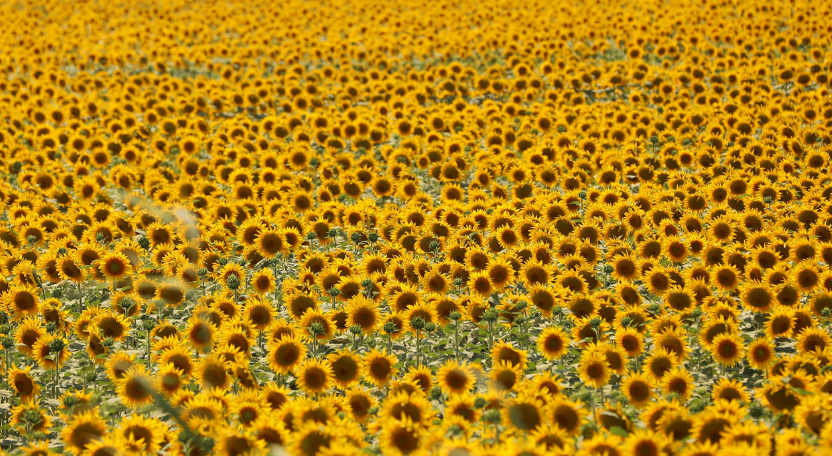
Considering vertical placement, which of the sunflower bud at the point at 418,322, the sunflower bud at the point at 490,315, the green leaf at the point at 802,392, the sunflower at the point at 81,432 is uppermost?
the sunflower bud at the point at 490,315

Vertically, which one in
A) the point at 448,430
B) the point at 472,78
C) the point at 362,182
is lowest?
the point at 448,430

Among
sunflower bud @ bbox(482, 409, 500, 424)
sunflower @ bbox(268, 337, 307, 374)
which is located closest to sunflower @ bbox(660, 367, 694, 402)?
sunflower bud @ bbox(482, 409, 500, 424)

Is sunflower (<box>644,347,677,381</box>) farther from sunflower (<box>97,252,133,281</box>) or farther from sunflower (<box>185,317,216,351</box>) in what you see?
sunflower (<box>97,252,133,281</box>)

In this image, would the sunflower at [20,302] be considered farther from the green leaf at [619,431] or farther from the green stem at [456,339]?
the green leaf at [619,431]

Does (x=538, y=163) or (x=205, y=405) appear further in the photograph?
(x=538, y=163)

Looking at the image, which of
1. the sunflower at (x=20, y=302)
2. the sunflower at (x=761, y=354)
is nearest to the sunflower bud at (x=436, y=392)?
the sunflower at (x=761, y=354)

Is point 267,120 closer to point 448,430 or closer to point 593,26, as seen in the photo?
point 448,430

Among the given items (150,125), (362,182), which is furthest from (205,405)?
(150,125)

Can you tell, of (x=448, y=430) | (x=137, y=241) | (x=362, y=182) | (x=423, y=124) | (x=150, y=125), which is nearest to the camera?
(x=448, y=430)

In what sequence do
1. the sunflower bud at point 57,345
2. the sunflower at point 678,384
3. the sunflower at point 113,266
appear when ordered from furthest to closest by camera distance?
the sunflower at point 113,266 → the sunflower bud at point 57,345 → the sunflower at point 678,384
